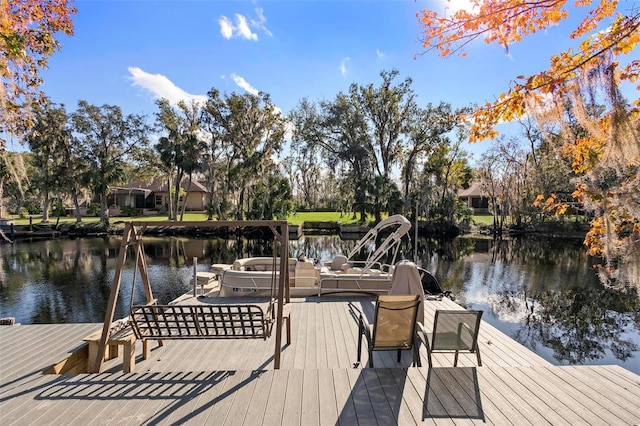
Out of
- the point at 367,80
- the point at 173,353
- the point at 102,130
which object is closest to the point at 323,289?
the point at 173,353

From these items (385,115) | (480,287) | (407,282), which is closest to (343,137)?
(385,115)

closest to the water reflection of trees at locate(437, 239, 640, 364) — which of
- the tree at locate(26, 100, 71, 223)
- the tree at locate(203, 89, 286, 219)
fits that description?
the tree at locate(203, 89, 286, 219)

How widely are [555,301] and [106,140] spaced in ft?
114

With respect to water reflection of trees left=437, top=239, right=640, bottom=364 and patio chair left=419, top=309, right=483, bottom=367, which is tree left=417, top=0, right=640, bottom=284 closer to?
patio chair left=419, top=309, right=483, bottom=367

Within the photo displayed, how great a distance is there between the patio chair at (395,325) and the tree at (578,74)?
1.87m

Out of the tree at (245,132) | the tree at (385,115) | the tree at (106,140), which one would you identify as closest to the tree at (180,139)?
the tree at (245,132)

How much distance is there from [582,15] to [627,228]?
7.48 ft

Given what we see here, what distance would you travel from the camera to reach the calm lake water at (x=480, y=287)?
317 inches

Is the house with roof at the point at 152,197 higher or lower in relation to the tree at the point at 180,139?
lower

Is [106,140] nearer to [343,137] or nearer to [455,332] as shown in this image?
[343,137]

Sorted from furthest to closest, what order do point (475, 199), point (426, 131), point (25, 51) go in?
point (475, 199)
point (426, 131)
point (25, 51)

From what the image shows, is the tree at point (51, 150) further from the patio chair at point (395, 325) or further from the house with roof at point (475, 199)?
the house with roof at point (475, 199)

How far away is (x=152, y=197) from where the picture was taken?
144 feet

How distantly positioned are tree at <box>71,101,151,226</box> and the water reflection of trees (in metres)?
27.2
